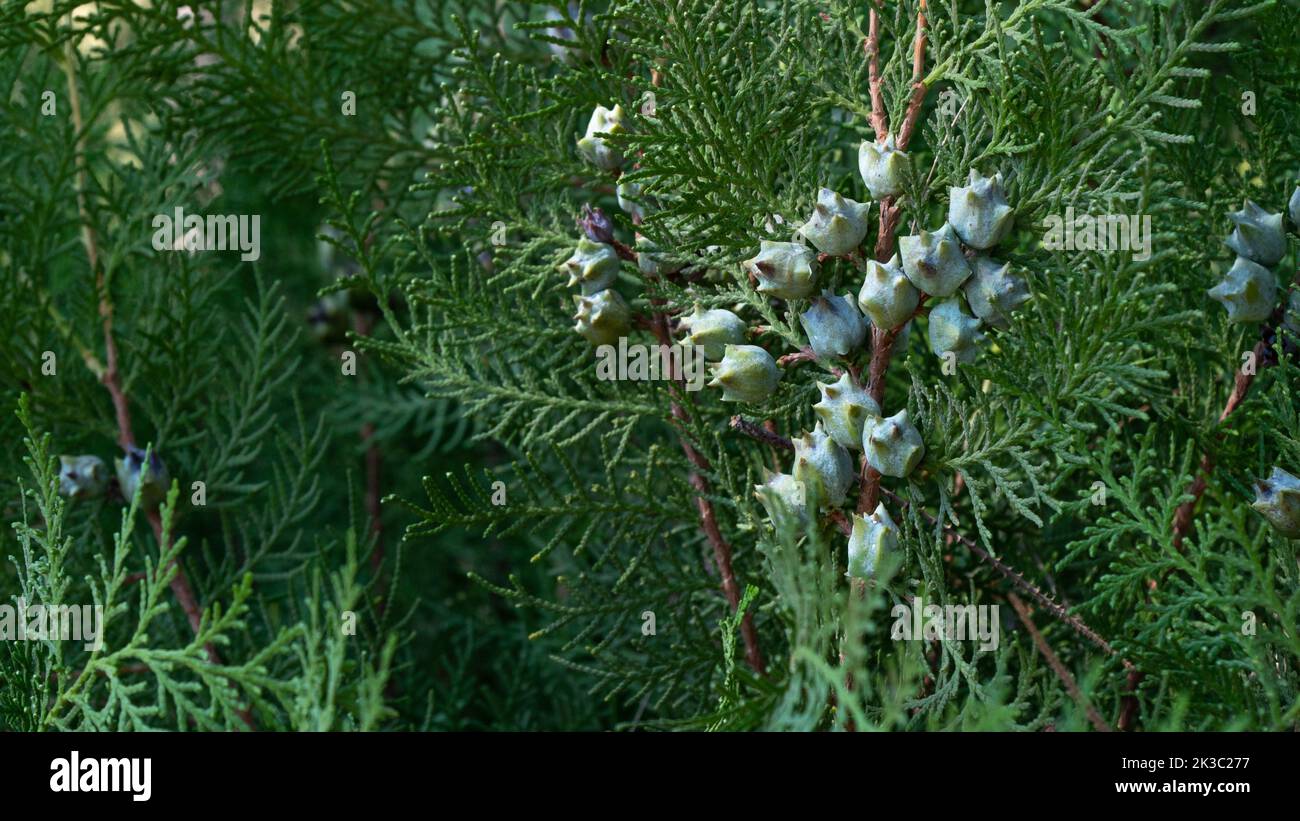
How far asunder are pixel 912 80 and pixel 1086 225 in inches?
5.2

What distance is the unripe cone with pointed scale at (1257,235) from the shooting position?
0.74 meters

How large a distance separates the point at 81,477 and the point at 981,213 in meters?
0.70

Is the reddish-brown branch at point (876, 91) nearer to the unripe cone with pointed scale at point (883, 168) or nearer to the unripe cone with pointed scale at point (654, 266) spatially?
the unripe cone with pointed scale at point (883, 168)

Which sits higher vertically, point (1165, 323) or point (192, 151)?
point (192, 151)

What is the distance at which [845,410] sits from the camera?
67cm

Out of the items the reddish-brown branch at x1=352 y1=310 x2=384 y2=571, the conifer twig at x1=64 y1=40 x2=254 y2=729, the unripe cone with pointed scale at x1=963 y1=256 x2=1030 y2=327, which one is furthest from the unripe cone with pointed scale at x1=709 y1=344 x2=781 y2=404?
the reddish-brown branch at x1=352 y1=310 x2=384 y2=571

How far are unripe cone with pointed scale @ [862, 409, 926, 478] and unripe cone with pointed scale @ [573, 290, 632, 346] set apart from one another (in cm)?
20

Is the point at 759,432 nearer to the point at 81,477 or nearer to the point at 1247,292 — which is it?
the point at 1247,292

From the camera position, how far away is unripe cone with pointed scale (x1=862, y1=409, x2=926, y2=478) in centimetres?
66

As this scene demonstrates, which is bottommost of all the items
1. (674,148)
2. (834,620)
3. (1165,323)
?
(834,620)

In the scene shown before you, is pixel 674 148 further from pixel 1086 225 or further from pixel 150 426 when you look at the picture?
pixel 150 426

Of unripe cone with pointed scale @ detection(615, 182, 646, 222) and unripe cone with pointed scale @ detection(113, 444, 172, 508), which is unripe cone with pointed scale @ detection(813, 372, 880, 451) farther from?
unripe cone with pointed scale @ detection(113, 444, 172, 508)

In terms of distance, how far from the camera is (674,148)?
0.75m

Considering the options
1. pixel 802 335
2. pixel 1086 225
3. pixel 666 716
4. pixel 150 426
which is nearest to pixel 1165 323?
pixel 1086 225
